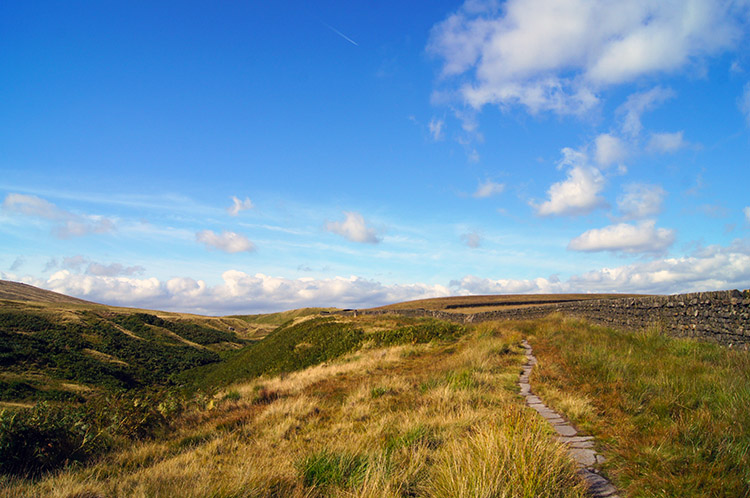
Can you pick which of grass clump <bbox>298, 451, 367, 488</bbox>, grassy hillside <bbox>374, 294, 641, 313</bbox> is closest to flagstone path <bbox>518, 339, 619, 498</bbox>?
grass clump <bbox>298, 451, 367, 488</bbox>

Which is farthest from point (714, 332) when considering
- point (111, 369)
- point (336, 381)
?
point (111, 369)

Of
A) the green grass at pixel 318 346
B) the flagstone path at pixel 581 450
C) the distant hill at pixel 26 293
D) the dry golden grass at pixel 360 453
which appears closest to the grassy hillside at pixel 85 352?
the green grass at pixel 318 346

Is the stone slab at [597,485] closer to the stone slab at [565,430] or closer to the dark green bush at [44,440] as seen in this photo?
the stone slab at [565,430]

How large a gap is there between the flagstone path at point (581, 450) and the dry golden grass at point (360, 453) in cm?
30

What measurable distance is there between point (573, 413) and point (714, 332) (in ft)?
30.5

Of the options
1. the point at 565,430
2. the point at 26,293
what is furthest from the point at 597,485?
the point at 26,293

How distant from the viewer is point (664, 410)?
18.0 ft

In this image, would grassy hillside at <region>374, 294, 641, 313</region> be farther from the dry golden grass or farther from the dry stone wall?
the dry golden grass

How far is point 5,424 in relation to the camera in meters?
5.76

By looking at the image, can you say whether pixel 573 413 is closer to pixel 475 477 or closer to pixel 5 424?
pixel 475 477

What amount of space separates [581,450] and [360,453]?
2779 mm

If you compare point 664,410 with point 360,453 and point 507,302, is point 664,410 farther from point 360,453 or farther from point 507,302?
point 507,302

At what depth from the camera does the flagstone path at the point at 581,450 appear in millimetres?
3691

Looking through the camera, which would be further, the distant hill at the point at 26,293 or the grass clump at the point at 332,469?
the distant hill at the point at 26,293
